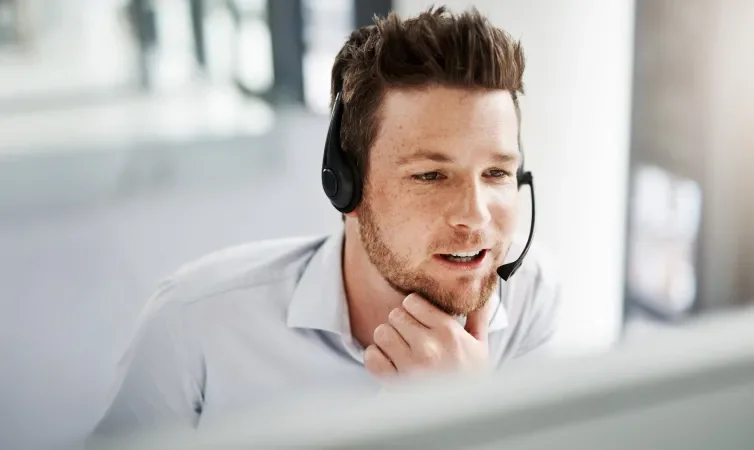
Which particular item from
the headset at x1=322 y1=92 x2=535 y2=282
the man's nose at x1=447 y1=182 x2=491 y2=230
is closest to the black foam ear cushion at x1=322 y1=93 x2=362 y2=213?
the headset at x1=322 y1=92 x2=535 y2=282

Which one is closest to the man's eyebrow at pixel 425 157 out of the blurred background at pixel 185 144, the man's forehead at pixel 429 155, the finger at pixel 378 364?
the man's forehead at pixel 429 155

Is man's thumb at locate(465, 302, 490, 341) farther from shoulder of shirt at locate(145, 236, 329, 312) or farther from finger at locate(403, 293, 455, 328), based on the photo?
shoulder of shirt at locate(145, 236, 329, 312)

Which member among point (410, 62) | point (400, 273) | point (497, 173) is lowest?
point (400, 273)

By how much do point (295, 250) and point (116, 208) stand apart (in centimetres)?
21

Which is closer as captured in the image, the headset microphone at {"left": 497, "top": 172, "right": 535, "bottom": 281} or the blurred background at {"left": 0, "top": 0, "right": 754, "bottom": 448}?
the blurred background at {"left": 0, "top": 0, "right": 754, "bottom": 448}

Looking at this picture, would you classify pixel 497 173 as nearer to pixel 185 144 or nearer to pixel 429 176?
pixel 429 176

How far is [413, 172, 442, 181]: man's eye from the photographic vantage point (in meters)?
0.85

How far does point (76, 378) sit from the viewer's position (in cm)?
84

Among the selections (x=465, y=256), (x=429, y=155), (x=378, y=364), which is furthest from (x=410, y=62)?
(x=378, y=364)

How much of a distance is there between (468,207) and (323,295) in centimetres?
20

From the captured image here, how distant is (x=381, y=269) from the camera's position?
0.90 m

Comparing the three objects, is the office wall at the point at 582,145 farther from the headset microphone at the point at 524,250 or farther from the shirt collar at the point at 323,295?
the shirt collar at the point at 323,295

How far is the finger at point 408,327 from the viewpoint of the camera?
2.92ft

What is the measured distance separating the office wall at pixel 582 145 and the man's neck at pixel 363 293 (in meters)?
0.25
